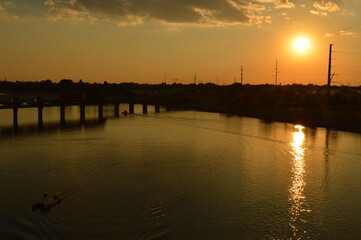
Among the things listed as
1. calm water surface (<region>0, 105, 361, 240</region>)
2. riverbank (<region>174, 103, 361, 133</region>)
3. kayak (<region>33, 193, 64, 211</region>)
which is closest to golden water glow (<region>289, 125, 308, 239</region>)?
calm water surface (<region>0, 105, 361, 240</region>)

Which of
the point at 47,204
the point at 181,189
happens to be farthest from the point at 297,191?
the point at 47,204

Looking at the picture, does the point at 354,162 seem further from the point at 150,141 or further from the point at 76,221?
the point at 76,221

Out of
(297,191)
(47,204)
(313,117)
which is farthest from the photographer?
(313,117)

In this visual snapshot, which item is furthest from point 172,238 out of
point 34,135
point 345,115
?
point 345,115

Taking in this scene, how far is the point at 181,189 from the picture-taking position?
2181cm

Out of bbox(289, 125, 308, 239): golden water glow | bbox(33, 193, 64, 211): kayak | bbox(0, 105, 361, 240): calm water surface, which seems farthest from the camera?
bbox(33, 193, 64, 211): kayak

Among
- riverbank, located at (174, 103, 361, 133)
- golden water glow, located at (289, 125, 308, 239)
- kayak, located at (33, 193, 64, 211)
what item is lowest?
golden water glow, located at (289, 125, 308, 239)

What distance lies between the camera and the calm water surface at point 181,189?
16141 mm

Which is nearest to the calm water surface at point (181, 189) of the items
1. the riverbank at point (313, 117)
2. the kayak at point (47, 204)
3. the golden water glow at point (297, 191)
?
the golden water glow at point (297, 191)

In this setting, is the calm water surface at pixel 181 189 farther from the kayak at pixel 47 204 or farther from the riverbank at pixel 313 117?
the riverbank at pixel 313 117

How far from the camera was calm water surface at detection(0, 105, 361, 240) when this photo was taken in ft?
53.0

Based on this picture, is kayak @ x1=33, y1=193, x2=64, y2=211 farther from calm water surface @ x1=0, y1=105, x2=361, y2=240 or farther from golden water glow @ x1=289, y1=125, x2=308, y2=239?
golden water glow @ x1=289, y1=125, x2=308, y2=239

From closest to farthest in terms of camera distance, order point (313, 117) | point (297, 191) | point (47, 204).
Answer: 1. point (47, 204)
2. point (297, 191)
3. point (313, 117)

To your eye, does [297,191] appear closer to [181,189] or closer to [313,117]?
[181,189]
